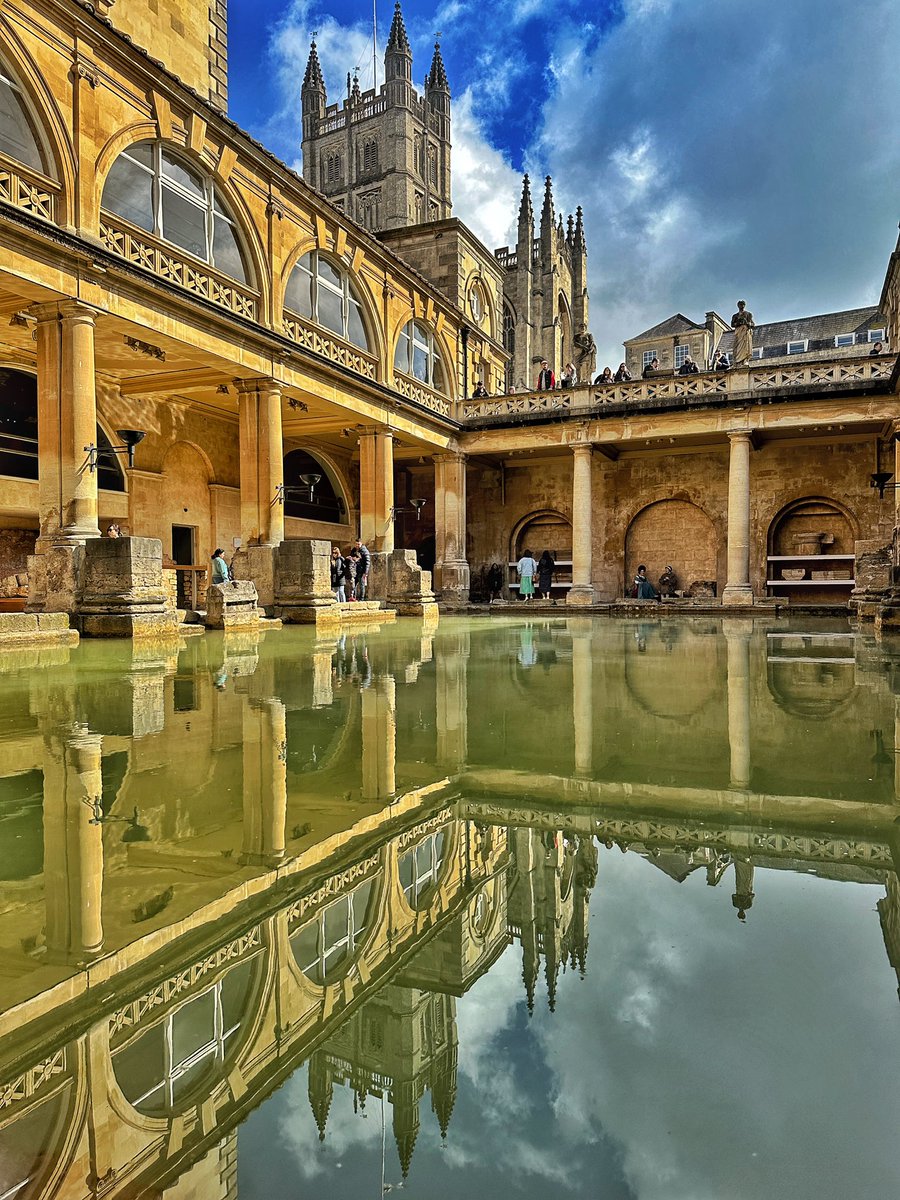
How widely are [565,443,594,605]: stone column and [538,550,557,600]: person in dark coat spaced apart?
1940mm

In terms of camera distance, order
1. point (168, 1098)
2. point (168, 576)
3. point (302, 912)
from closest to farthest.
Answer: point (168, 1098), point (302, 912), point (168, 576)

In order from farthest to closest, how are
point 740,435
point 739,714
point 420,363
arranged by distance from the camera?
point 420,363 < point 740,435 < point 739,714

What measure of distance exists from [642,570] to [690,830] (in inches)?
954

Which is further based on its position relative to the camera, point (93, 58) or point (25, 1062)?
point (93, 58)

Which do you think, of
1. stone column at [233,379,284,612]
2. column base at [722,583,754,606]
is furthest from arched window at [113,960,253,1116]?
column base at [722,583,754,606]

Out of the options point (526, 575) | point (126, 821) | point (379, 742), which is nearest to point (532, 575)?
point (526, 575)

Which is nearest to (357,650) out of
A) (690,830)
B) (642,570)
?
(690,830)

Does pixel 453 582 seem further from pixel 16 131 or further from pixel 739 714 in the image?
pixel 739 714

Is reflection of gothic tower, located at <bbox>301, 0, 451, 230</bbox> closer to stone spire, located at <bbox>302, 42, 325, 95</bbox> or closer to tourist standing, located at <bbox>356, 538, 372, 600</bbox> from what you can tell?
stone spire, located at <bbox>302, 42, 325, 95</bbox>

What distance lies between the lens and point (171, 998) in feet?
5.29

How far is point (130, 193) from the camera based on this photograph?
13.5 m

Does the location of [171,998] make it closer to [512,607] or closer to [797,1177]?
[797,1177]

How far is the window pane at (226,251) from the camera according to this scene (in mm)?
15745

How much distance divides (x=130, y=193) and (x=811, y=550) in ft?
71.6
